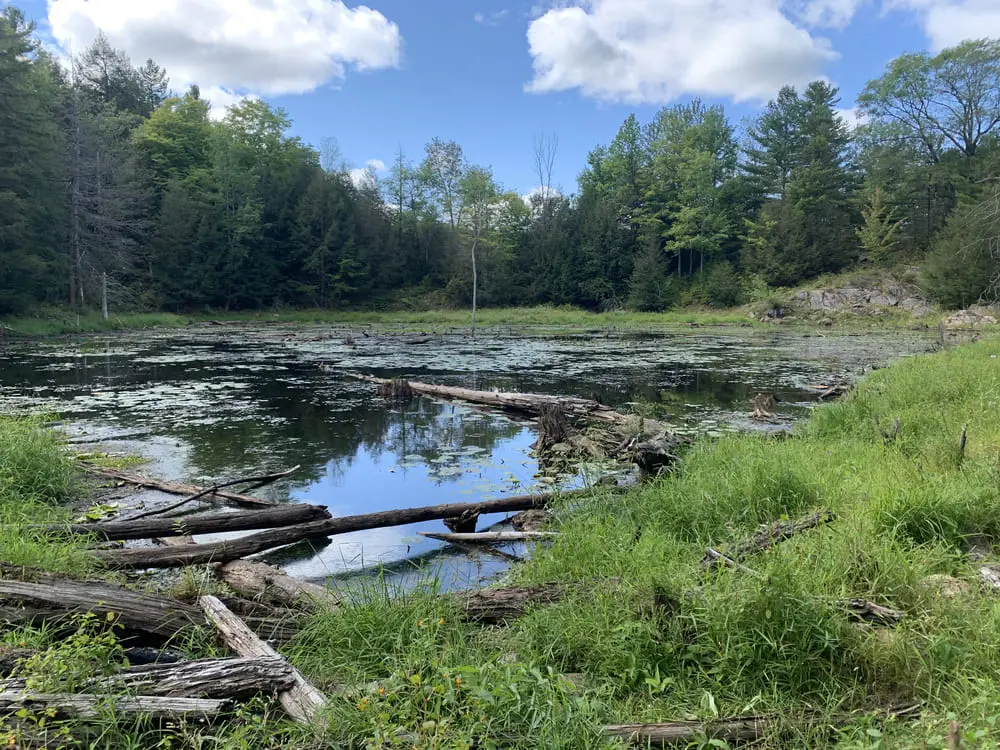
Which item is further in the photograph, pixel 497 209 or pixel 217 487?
pixel 497 209

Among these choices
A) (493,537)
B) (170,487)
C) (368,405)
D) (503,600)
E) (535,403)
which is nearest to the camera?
(503,600)

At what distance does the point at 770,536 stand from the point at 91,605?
13.3 feet

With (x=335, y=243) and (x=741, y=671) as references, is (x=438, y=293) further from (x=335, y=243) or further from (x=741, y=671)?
(x=741, y=671)

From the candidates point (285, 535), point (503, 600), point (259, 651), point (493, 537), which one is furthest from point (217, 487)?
point (503, 600)

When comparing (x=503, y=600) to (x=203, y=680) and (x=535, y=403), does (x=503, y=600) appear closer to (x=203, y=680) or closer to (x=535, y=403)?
(x=203, y=680)

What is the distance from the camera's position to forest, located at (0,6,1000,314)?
121 ft

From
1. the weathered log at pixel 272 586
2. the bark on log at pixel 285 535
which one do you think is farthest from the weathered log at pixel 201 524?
the weathered log at pixel 272 586

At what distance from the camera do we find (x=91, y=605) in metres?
3.11

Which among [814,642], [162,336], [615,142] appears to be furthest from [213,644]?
[615,142]

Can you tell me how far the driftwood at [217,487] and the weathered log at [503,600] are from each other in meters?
3.42

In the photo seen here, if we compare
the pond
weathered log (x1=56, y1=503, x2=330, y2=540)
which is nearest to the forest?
the pond

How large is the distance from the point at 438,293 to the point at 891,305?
36.6m

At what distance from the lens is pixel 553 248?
190 ft

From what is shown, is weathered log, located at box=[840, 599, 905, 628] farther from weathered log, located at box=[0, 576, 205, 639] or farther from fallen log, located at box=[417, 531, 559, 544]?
weathered log, located at box=[0, 576, 205, 639]
